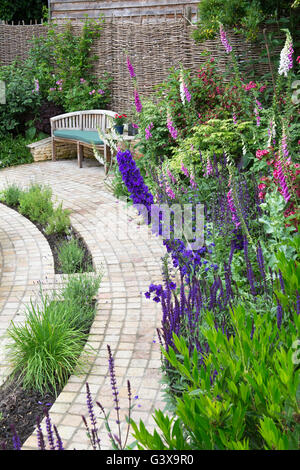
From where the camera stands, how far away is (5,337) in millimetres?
3480

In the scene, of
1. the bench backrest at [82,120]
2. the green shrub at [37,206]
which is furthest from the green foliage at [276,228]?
the bench backrest at [82,120]

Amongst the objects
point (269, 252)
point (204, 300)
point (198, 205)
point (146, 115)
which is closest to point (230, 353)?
point (204, 300)

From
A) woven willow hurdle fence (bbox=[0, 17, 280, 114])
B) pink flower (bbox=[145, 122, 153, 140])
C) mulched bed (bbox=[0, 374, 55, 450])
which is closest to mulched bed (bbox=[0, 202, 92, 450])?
mulched bed (bbox=[0, 374, 55, 450])

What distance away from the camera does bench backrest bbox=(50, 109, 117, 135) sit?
958 cm

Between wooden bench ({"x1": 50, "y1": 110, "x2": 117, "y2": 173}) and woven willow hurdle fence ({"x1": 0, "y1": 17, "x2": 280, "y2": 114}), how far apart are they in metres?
0.50

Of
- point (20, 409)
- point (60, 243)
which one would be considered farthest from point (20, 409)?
point (60, 243)

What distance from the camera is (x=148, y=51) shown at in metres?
8.65

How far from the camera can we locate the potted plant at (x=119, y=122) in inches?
340

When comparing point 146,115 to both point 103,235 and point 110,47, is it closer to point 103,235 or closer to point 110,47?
point 103,235

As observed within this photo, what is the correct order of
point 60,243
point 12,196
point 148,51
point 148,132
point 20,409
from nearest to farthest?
point 20,409 < point 60,243 < point 148,132 < point 12,196 < point 148,51

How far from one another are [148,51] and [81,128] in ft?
7.39

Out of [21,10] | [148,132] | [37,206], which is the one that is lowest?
[37,206]

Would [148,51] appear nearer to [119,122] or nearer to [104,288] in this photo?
[119,122]

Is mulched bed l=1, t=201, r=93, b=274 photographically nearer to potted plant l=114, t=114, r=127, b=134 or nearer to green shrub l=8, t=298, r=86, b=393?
green shrub l=8, t=298, r=86, b=393
